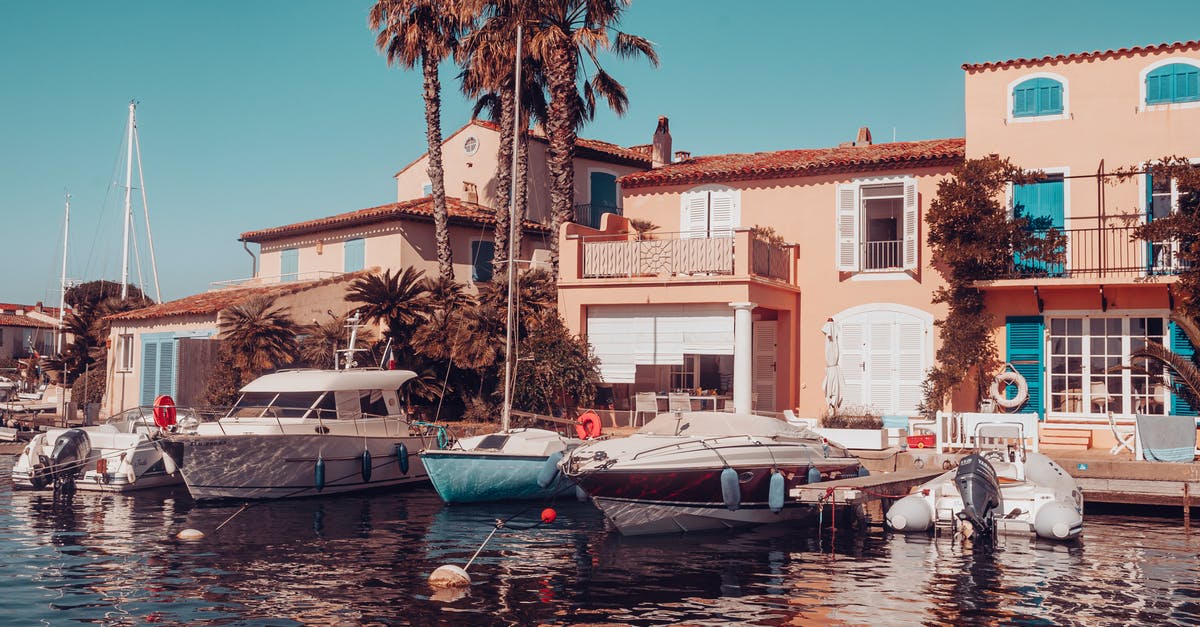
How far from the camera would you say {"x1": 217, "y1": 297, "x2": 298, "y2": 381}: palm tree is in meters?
28.2

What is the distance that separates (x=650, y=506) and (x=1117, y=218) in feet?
40.5

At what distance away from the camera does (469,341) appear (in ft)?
85.6

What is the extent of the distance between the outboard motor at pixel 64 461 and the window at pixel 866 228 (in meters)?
16.5

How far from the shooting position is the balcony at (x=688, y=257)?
24.2 m

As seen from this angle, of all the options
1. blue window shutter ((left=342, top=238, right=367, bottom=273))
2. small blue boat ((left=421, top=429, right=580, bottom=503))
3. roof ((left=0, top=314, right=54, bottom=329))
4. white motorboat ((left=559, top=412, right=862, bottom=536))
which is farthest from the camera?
roof ((left=0, top=314, right=54, bottom=329))

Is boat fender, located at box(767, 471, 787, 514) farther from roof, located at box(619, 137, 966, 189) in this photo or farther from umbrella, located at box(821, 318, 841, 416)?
roof, located at box(619, 137, 966, 189)

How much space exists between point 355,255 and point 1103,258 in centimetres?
2153

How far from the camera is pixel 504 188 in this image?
30609 millimetres

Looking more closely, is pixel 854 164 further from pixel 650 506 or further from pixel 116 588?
pixel 116 588

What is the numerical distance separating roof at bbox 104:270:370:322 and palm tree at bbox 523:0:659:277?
740cm

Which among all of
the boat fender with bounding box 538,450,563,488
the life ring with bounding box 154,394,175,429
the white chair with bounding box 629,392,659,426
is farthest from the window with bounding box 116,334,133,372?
the boat fender with bounding box 538,450,563,488

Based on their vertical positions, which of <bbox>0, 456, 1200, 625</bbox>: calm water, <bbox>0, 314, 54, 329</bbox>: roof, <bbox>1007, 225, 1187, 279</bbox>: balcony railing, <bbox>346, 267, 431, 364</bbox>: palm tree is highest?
<bbox>0, 314, 54, 329</bbox>: roof

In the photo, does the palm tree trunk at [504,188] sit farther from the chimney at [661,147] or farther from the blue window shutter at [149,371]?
the blue window shutter at [149,371]

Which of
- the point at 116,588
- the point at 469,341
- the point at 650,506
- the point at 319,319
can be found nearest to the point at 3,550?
the point at 116,588
